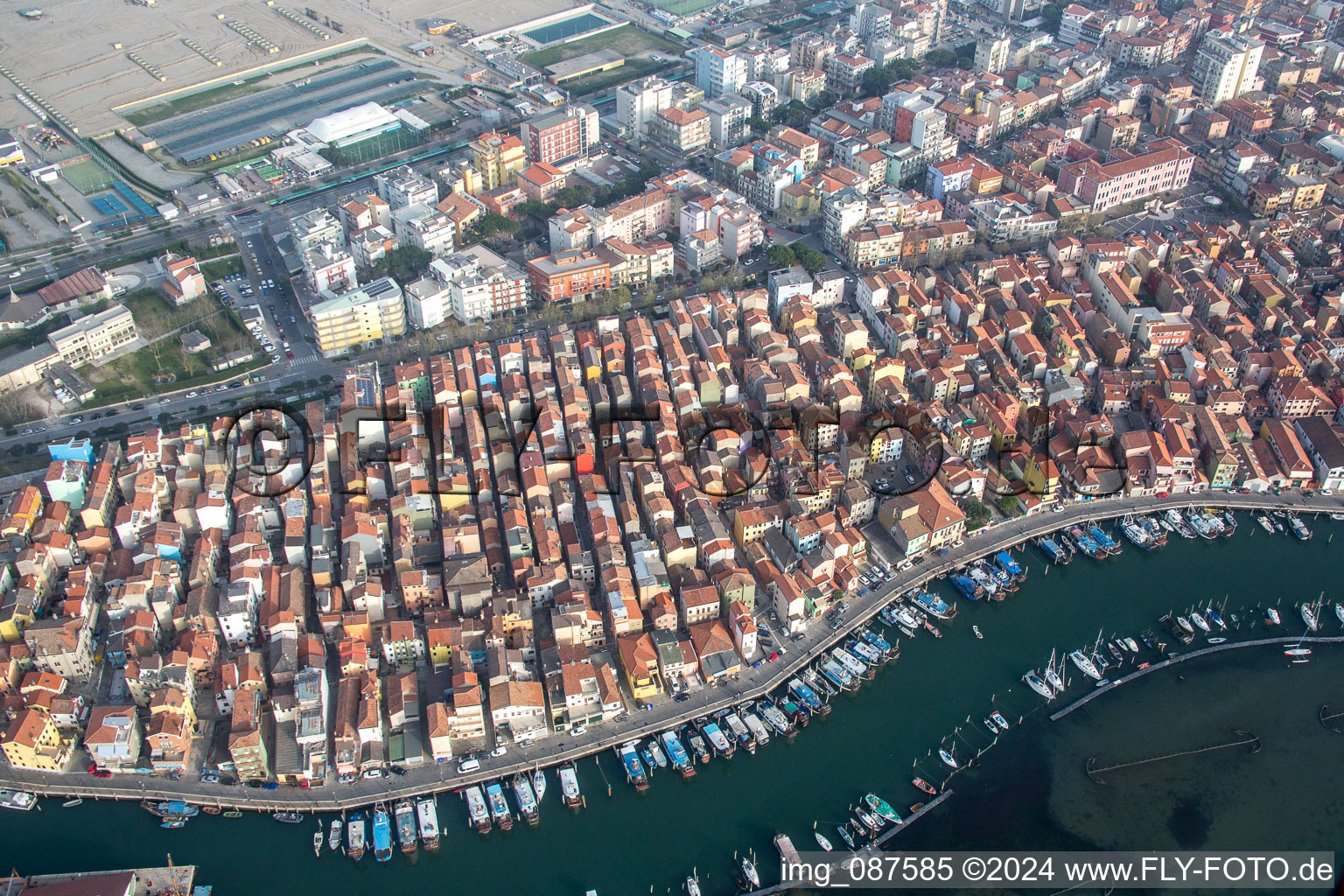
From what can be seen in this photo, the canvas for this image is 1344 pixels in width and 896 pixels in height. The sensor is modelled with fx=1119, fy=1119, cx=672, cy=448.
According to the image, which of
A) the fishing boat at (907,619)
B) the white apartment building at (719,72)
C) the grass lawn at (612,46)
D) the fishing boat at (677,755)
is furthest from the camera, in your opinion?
the grass lawn at (612,46)

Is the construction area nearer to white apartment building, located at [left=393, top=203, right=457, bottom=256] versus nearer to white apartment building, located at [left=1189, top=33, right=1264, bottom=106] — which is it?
white apartment building, located at [left=393, top=203, right=457, bottom=256]

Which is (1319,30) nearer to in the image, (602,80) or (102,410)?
(602,80)

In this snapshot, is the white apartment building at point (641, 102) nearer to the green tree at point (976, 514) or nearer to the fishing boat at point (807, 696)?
the green tree at point (976, 514)

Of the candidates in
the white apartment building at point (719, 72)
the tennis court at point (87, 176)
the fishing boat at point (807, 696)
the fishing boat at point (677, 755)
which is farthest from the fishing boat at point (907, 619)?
the tennis court at point (87, 176)

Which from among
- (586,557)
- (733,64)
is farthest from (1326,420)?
(733,64)

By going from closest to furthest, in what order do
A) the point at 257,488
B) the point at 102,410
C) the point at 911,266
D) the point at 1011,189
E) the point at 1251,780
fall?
1. the point at 1251,780
2. the point at 257,488
3. the point at 102,410
4. the point at 911,266
5. the point at 1011,189

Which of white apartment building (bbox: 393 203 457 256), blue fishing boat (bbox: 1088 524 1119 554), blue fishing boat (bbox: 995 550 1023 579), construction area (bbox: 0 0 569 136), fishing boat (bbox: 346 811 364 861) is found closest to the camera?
fishing boat (bbox: 346 811 364 861)

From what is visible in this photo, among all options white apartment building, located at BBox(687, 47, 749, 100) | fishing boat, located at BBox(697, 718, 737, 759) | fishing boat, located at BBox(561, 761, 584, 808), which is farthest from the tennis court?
fishing boat, located at BBox(697, 718, 737, 759)
